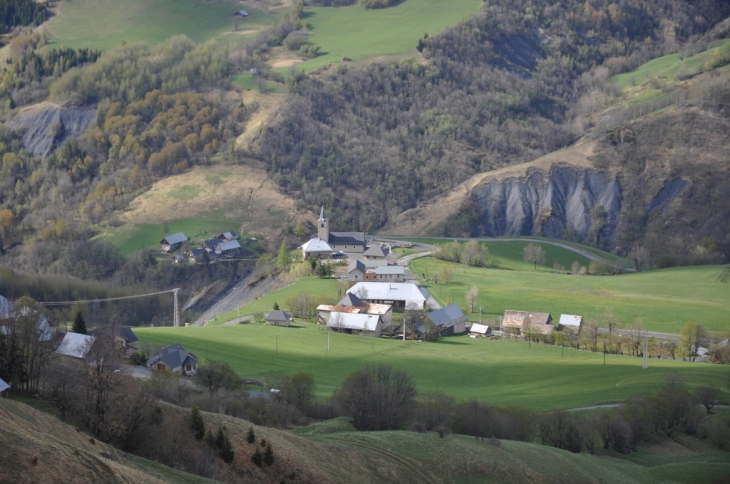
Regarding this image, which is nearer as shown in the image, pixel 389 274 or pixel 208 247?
pixel 389 274

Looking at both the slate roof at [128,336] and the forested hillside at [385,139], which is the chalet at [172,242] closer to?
the forested hillside at [385,139]

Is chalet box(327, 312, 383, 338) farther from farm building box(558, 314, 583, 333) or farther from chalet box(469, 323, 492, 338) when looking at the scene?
farm building box(558, 314, 583, 333)

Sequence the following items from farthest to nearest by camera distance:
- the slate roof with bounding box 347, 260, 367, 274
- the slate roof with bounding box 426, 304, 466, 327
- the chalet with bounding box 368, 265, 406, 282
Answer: the slate roof with bounding box 347, 260, 367, 274, the chalet with bounding box 368, 265, 406, 282, the slate roof with bounding box 426, 304, 466, 327

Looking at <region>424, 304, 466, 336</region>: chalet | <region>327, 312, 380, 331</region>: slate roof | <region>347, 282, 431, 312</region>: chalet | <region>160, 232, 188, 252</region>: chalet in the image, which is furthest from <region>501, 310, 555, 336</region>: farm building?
<region>160, 232, 188, 252</region>: chalet

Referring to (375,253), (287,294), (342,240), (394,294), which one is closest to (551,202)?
(342,240)

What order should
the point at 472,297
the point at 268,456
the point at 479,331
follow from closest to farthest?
the point at 268,456 < the point at 479,331 < the point at 472,297

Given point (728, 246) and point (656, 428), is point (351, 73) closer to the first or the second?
point (728, 246)

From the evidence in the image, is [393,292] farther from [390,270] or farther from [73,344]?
[73,344]

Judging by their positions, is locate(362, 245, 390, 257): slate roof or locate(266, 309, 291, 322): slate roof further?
locate(362, 245, 390, 257): slate roof
